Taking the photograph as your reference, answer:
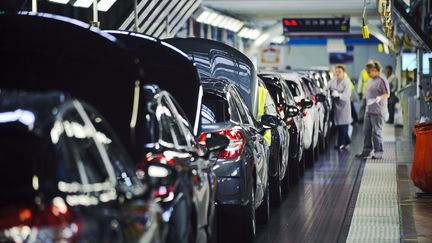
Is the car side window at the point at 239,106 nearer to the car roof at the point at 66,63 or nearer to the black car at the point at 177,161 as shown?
the black car at the point at 177,161

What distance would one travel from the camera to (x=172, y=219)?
7.93 meters

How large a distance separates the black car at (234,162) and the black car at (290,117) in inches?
198

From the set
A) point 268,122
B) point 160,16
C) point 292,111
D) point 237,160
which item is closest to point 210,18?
point 160,16

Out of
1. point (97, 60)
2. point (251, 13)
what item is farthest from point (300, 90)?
point (251, 13)

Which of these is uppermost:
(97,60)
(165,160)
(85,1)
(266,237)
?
(85,1)

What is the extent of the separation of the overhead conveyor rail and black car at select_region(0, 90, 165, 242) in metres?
17.1

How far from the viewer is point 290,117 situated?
18.2 metres

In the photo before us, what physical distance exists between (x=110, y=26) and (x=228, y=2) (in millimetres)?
12107

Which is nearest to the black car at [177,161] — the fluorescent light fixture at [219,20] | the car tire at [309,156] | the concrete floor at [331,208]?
the concrete floor at [331,208]

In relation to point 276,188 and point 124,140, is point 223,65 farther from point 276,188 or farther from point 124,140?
point 124,140

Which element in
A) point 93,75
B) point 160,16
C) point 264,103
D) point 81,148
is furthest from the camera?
point 160,16

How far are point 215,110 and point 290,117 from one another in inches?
236

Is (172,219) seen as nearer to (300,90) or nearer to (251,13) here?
(300,90)

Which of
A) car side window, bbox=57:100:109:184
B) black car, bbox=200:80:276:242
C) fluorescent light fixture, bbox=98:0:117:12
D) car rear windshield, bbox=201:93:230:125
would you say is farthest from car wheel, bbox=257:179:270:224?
fluorescent light fixture, bbox=98:0:117:12
